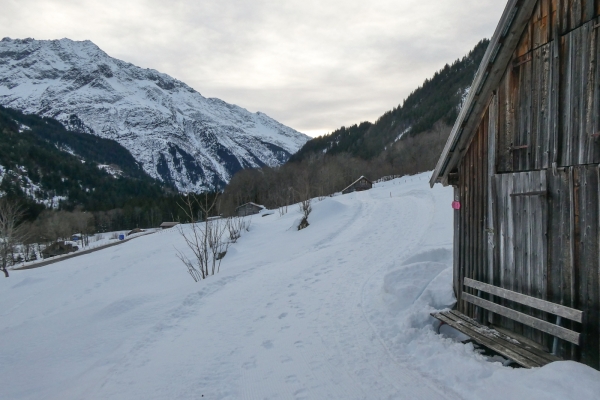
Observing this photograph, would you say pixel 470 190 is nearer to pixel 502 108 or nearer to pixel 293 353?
pixel 502 108

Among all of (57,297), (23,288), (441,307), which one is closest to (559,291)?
(441,307)

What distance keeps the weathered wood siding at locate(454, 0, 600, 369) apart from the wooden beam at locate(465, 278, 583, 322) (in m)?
0.14

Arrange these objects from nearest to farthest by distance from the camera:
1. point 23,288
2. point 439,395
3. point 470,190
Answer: point 439,395
point 470,190
point 23,288

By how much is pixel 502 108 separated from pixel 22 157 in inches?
6022

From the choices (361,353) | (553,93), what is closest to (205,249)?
(361,353)

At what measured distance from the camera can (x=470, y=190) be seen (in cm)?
659

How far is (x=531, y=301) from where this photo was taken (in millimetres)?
4922

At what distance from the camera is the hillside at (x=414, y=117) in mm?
107500

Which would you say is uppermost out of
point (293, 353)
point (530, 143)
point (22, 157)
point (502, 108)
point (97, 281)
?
point (22, 157)

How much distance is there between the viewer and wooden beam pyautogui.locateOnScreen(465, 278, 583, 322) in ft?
14.2

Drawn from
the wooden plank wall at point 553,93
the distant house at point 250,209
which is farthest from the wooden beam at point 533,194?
the distant house at point 250,209

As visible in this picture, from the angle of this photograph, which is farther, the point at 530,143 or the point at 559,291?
the point at 530,143

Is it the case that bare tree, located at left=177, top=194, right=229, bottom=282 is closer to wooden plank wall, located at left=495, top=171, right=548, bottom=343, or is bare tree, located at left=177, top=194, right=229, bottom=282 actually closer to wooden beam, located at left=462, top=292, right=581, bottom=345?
wooden beam, located at left=462, top=292, right=581, bottom=345

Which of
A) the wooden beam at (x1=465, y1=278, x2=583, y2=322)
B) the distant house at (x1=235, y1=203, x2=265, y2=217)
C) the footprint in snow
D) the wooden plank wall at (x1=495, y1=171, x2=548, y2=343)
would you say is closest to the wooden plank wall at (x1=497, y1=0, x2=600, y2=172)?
the wooden plank wall at (x1=495, y1=171, x2=548, y2=343)
